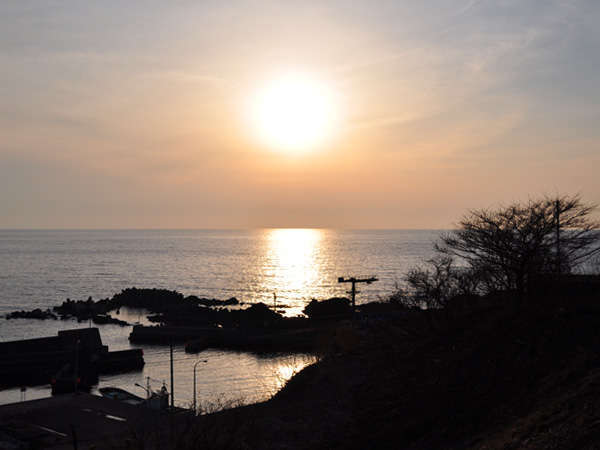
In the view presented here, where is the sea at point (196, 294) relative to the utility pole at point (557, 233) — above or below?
below

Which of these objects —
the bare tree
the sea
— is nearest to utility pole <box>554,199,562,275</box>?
the bare tree

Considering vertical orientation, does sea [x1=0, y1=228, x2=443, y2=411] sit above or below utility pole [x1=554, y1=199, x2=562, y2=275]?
below

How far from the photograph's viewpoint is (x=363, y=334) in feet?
170

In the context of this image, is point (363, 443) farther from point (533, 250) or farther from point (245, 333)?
point (245, 333)

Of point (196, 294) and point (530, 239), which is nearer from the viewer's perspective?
point (530, 239)

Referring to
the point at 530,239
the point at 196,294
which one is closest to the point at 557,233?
the point at 530,239

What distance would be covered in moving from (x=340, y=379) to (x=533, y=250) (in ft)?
53.3

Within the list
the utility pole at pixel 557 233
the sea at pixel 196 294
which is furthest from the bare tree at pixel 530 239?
the sea at pixel 196 294

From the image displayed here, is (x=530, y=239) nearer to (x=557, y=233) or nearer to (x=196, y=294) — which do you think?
(x=557, y=233)

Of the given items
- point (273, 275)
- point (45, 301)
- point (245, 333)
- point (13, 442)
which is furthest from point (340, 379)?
point (273, 275)

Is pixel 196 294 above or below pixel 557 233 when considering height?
below

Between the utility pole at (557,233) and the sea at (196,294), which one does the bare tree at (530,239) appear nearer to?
the utility pole at (557,233)

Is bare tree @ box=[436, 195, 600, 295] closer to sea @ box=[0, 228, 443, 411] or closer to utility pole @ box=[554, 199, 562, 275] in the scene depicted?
utility pole @ box=[554, 199, 562, 275]

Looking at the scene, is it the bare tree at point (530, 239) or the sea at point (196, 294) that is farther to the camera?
the sea at point (196, 294)
